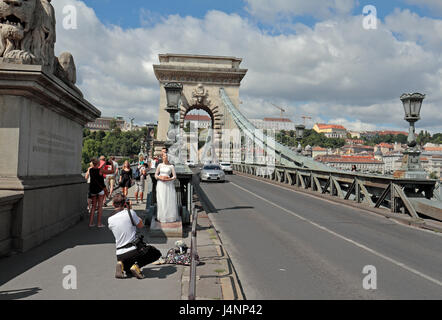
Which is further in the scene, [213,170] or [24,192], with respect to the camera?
[213,170]

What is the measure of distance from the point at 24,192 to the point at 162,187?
8.52ft

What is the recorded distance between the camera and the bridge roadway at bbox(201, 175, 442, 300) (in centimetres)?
462

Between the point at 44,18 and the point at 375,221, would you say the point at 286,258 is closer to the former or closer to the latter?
the point at 375,221

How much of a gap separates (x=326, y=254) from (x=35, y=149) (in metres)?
5.41

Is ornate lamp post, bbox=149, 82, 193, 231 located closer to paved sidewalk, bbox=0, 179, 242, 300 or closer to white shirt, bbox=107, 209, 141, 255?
paved sidewalk, bbox=0, 179, 242, 300

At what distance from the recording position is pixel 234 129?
46.2m

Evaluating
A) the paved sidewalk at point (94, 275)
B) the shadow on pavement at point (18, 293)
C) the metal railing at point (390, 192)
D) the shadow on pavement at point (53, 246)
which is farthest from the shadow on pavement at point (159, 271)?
the metal railing at point (390, 192)

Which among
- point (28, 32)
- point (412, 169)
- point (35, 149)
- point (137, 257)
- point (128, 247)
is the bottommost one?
point (137, 257)

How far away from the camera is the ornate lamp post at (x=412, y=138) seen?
10.7m

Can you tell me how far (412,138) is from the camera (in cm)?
1070

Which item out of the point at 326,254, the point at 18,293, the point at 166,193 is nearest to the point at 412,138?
the point at 326,254

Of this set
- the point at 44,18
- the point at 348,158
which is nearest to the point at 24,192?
the point at 44,18

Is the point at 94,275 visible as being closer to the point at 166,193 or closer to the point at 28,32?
the point at 166,193
